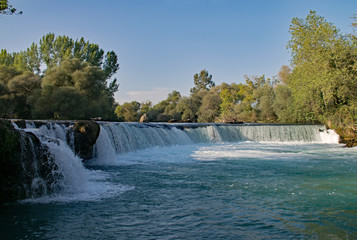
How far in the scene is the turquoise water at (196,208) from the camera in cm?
437

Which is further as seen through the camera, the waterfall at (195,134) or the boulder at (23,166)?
the waterfall at (195,134)

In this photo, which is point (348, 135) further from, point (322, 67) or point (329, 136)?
point (322, 67)

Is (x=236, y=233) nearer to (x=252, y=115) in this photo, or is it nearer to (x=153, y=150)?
(x=153, y=150)

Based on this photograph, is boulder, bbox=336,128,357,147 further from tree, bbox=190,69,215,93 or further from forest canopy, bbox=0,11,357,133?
tree, bbox=190,69,215,93

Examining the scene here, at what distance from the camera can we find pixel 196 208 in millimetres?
5449

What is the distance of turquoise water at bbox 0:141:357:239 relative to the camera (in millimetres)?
4367

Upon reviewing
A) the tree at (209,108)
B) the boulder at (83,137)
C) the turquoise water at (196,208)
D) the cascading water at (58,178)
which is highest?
the tree at (209,108)

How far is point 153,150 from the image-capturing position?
15305mm

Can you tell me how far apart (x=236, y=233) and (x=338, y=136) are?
768 inches

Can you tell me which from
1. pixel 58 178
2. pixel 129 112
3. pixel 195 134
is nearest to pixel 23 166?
pixel 58 178

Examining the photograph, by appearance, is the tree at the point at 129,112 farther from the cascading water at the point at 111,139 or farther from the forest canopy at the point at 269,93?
the cascading water at the point at 111,139

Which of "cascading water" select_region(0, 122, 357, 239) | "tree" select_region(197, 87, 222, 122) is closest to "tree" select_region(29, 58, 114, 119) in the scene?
"cascading water" select_region(0, 122, 357, 239)

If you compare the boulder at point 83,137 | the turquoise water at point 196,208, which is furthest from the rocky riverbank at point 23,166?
the boulder at point 83,137

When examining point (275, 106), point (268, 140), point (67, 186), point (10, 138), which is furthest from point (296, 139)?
point (10, 138)
